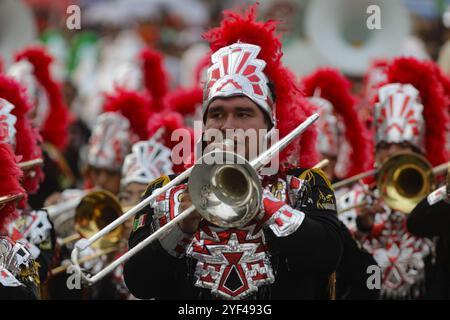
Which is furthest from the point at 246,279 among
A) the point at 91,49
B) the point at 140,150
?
the point at 91,49

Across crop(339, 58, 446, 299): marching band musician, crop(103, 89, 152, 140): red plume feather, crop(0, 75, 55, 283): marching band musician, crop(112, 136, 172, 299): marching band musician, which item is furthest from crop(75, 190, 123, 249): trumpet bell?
crop(339, 58, 446, 299): marching band musician

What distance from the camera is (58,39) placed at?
16344 mm

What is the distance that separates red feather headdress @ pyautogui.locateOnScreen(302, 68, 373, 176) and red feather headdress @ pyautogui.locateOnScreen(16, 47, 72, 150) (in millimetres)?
2421

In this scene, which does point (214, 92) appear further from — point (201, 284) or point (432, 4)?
point (432, 4)

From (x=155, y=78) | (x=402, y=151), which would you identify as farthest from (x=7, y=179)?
(x=155, y=78)

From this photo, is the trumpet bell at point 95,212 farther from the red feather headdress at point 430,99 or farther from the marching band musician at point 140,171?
the red feather headdress at point 430,99

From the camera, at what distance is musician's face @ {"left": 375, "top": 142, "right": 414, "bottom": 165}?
685 cm

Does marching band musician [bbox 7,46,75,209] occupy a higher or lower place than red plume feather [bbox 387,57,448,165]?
higher

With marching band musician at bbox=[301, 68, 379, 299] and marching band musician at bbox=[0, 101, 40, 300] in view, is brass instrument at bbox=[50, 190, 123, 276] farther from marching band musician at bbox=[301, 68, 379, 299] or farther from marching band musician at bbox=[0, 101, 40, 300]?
marching band musician at bbox=[0, 101, 40, 300]

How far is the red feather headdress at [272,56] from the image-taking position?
5.04 metres

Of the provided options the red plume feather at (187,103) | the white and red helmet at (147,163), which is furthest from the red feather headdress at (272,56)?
the red plume feather at (187,103)

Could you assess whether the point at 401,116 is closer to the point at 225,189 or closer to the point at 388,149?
the point at 388,149

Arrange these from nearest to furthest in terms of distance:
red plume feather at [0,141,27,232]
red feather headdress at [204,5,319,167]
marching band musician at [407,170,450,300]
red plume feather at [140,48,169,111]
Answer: red plume feather at [0,141,27,232] → red feather headdress at [204,5,319,167] → marching band musician at [407,170,450,300] → red plume feather at [140,48,169,111]
